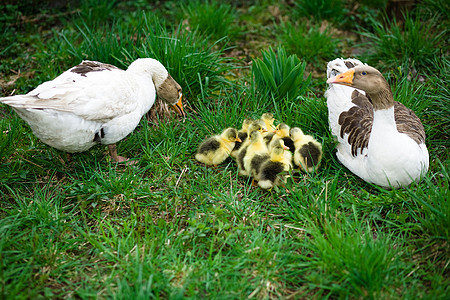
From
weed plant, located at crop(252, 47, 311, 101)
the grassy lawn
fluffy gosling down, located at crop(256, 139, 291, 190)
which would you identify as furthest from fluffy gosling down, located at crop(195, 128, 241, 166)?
weed plant, located at crop(252, 47, 311, 101)

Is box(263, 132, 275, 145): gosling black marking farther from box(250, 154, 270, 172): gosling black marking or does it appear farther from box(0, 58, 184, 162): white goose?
box(0, 58, 184, 162): white goose

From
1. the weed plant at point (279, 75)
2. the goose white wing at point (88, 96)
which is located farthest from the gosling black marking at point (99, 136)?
the weed plant at point (279, 75)

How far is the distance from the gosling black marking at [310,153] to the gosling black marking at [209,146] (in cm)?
79

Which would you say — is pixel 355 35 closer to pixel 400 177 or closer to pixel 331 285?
pixel 400 177

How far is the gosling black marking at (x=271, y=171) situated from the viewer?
3.76m

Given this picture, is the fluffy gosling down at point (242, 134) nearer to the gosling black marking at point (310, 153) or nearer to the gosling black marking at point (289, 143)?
the gosling black marking at point (289, 143)

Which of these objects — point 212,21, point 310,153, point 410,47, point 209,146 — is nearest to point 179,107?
point 209,146

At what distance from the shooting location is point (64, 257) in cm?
326

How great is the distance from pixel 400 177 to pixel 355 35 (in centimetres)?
351

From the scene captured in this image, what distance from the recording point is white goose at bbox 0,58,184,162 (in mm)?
3430

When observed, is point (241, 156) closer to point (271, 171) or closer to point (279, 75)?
point (271, 171)

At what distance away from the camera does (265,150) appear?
392 centimetres

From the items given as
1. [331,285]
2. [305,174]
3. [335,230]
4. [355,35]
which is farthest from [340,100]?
[355,35]

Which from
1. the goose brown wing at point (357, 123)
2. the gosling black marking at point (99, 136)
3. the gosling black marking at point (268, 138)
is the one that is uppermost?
the gosling black marking at point (99, 136)
